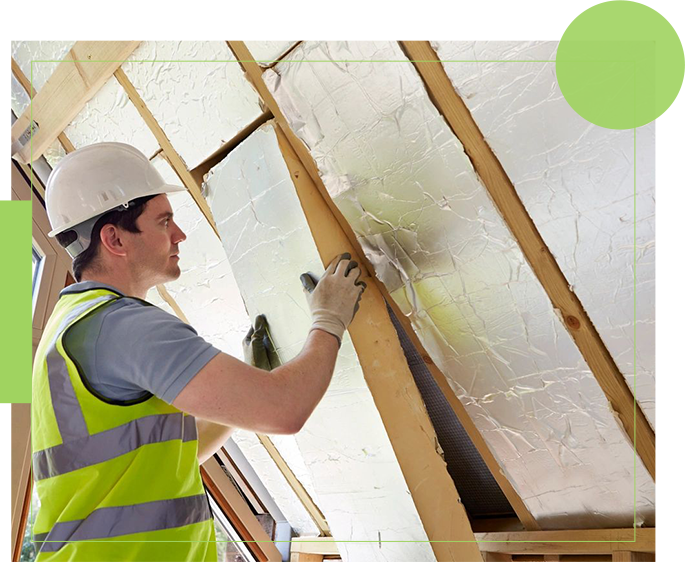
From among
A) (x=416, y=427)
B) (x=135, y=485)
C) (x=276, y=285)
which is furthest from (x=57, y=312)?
(x=416, y=427)

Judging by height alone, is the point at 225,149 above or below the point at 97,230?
above

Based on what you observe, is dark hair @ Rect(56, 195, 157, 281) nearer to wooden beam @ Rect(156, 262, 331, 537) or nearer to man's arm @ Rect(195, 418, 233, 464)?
man's arm @ Rect(195, 418, 233, 464)

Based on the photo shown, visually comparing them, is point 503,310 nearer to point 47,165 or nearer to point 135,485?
point 135,485

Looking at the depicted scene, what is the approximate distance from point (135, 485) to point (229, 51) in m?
1.04

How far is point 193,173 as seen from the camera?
2010 mm

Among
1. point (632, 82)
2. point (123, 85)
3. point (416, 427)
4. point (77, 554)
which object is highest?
point (123, 85)

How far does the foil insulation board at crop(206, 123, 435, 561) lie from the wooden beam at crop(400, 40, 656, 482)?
18.0 inches

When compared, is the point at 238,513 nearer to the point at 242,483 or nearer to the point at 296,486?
the point at 242,483

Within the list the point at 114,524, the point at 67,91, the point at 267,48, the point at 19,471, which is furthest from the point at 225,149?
the point at 19,471

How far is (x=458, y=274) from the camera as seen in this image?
5.31 ft

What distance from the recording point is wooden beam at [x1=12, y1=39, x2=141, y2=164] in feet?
6.47

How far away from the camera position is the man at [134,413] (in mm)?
1226

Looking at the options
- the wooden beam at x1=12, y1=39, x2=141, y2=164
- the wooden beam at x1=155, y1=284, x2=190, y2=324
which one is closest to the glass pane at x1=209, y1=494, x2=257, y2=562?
the wooden beam at x1=155, y1=284, x2=190, y2=324

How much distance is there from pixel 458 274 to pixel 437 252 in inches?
2.8
